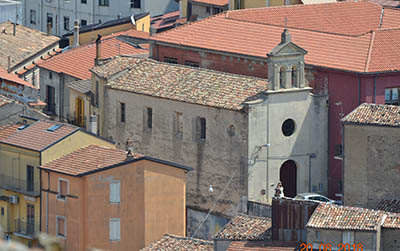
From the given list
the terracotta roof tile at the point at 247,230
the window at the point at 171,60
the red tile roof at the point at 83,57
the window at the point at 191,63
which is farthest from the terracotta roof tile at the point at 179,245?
the red tile roof at the point at 83,57

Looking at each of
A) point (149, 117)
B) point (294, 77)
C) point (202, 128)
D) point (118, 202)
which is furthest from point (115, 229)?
point (294, 77)

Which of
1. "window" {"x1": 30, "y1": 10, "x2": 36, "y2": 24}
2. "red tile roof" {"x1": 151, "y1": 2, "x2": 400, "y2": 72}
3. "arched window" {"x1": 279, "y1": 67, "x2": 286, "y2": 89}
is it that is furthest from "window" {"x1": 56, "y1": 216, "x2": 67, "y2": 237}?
"window" {"x1": 30, "y1": 10, "x2": 36, "y2": 24}

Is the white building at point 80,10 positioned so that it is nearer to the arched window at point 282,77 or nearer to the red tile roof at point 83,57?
the red tile roof at point 83,57

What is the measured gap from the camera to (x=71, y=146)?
57.2 m

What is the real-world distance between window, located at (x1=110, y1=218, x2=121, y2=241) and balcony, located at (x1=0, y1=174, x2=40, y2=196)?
4165mm

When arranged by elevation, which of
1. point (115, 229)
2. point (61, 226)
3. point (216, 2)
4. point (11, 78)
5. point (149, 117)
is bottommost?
point (61, 226)

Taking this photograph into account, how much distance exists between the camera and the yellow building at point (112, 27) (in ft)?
288

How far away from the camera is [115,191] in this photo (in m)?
54.0

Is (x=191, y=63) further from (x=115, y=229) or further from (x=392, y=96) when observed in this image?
(x=115, y=229)

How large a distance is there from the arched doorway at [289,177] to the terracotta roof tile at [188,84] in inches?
130

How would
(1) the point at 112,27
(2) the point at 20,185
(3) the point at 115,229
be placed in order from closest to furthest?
(3) the point at 115,229 → (2) the point at 20,185 → (1) the point at 112,27

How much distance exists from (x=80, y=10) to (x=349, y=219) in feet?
190

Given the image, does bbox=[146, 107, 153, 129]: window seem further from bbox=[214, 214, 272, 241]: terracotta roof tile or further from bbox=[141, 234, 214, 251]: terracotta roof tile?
bbox=[214, 214, 272, 241]: terracotta roof tile

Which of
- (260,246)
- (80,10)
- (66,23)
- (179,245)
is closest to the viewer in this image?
(260,246)
